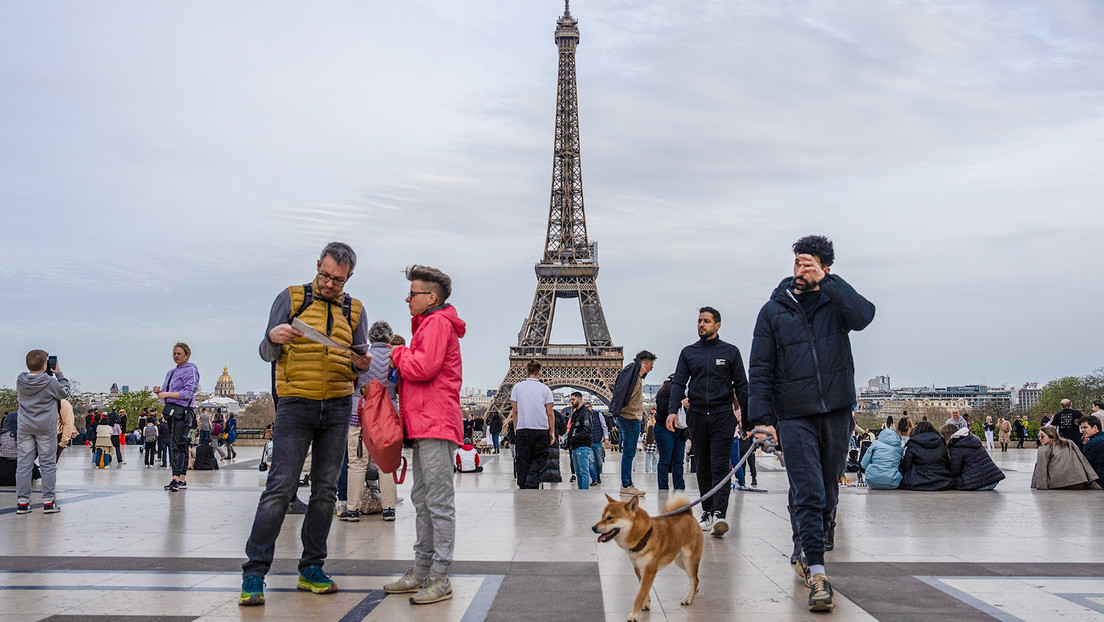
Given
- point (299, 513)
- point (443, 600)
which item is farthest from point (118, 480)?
point (443, 600)

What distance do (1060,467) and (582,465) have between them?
654cm

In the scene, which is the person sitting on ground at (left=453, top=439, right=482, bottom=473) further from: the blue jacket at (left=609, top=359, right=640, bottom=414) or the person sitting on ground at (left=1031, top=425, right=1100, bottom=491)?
the person sitting on ground at (left=1031, top=425, right=1100, bottom=491)

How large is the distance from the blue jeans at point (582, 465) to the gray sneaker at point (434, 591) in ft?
25.0

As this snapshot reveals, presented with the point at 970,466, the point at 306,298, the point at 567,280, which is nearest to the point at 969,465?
the point at 970,466

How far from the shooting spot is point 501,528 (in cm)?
783

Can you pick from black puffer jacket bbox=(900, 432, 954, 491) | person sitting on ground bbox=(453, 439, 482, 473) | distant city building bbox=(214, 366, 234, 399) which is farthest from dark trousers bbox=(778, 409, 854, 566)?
distant city building bbox=(214, 366, 234, 399)

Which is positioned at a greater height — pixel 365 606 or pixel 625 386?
pixel 625 386

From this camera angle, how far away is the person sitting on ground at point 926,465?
11.7 metres

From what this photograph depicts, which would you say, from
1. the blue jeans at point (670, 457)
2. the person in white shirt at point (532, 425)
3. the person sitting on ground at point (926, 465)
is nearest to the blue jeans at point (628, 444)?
the blue jeans at point (670, 457)

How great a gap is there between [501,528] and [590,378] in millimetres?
48375

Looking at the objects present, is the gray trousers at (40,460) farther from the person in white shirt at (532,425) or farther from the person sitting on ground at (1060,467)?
the person sitting on ground at (1060,467)

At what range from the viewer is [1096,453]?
494 inches

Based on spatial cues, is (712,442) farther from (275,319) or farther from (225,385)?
(225,385)

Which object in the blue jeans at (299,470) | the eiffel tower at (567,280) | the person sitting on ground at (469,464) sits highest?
the eiffel tower at (567,280)
